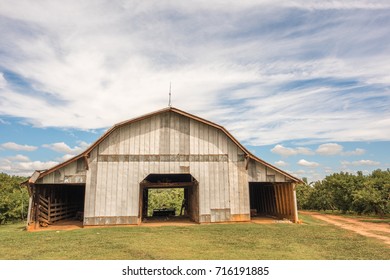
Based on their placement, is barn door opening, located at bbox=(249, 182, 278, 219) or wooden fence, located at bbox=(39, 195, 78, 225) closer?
wooden fence, located at bbox=(39, 195, 78, 225)

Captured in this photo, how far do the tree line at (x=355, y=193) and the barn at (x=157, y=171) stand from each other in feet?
17.4

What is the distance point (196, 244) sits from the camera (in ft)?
41.2

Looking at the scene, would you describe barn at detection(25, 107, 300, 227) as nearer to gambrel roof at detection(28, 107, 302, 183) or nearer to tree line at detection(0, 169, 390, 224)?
gambrel roof at detection(28, 107, 302, 183)

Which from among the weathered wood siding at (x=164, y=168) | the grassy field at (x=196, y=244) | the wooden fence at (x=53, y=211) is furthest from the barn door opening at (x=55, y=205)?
the grassy field at (x=196, y=244)

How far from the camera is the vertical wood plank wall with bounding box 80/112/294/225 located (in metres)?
18.6

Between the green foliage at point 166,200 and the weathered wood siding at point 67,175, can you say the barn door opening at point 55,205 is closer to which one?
the weathered wood siding at point 67,175

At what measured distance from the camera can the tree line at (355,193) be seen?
25.4 meters

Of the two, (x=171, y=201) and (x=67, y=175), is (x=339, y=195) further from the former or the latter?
(x=67, y=175)

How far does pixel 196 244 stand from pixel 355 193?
21.8 m

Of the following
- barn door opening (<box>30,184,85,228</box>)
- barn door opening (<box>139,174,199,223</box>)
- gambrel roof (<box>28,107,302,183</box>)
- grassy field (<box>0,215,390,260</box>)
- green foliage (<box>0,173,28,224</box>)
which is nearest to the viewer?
grassy field (<box>0,215,390,260</box>)

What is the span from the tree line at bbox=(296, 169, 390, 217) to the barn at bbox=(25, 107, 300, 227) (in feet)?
17.4

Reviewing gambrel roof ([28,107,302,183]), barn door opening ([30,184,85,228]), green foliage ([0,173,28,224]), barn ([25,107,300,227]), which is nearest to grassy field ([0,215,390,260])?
barn ([25,107,300,227])

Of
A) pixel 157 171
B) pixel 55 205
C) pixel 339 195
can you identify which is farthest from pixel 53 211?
pixel 339 195
